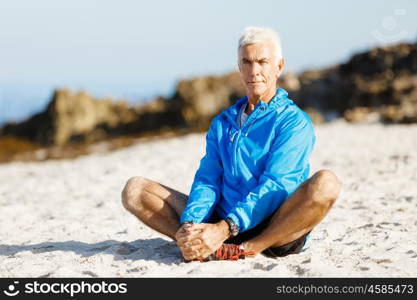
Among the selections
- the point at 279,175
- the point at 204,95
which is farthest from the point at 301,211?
the point at 204,95

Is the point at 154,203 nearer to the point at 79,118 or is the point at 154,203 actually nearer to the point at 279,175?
the point at 279,175

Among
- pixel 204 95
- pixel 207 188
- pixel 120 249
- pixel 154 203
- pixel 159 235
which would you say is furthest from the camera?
pixel 204 95

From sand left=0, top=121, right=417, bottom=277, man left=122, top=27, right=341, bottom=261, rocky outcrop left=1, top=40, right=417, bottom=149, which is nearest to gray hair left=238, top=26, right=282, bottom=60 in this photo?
man left=122, top=27, right=341, bottom=261

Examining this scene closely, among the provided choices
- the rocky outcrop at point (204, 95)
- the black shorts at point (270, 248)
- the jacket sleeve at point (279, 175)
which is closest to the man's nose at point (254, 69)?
the jacket sleeve at point (279, 175)

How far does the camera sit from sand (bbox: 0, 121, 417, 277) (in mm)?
3912

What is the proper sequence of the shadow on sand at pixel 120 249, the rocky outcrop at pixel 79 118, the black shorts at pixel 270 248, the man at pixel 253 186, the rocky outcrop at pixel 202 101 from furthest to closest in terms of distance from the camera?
1. the rocky outcrop at pixel 79 118
2. the rocky outcrop at pixel 202 101
3. the shadow on sand at pixel 120 249
4. the black shorts at pixel 270 248
5. the man at pixel 253 186

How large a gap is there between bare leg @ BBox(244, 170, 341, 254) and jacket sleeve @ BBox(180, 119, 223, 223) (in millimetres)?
367

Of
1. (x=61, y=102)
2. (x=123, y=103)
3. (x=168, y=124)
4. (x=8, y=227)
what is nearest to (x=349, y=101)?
(x=168, y=124)

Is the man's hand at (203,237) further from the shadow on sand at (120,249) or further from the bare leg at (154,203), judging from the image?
the bare leg at (154,203)

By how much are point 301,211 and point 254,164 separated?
456 mm

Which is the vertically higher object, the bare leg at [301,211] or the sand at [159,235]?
the bare leg at [301,211]

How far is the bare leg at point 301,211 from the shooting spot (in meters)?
3.68

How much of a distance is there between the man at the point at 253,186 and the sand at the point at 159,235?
0.17 metres

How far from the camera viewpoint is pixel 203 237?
3758 mm
